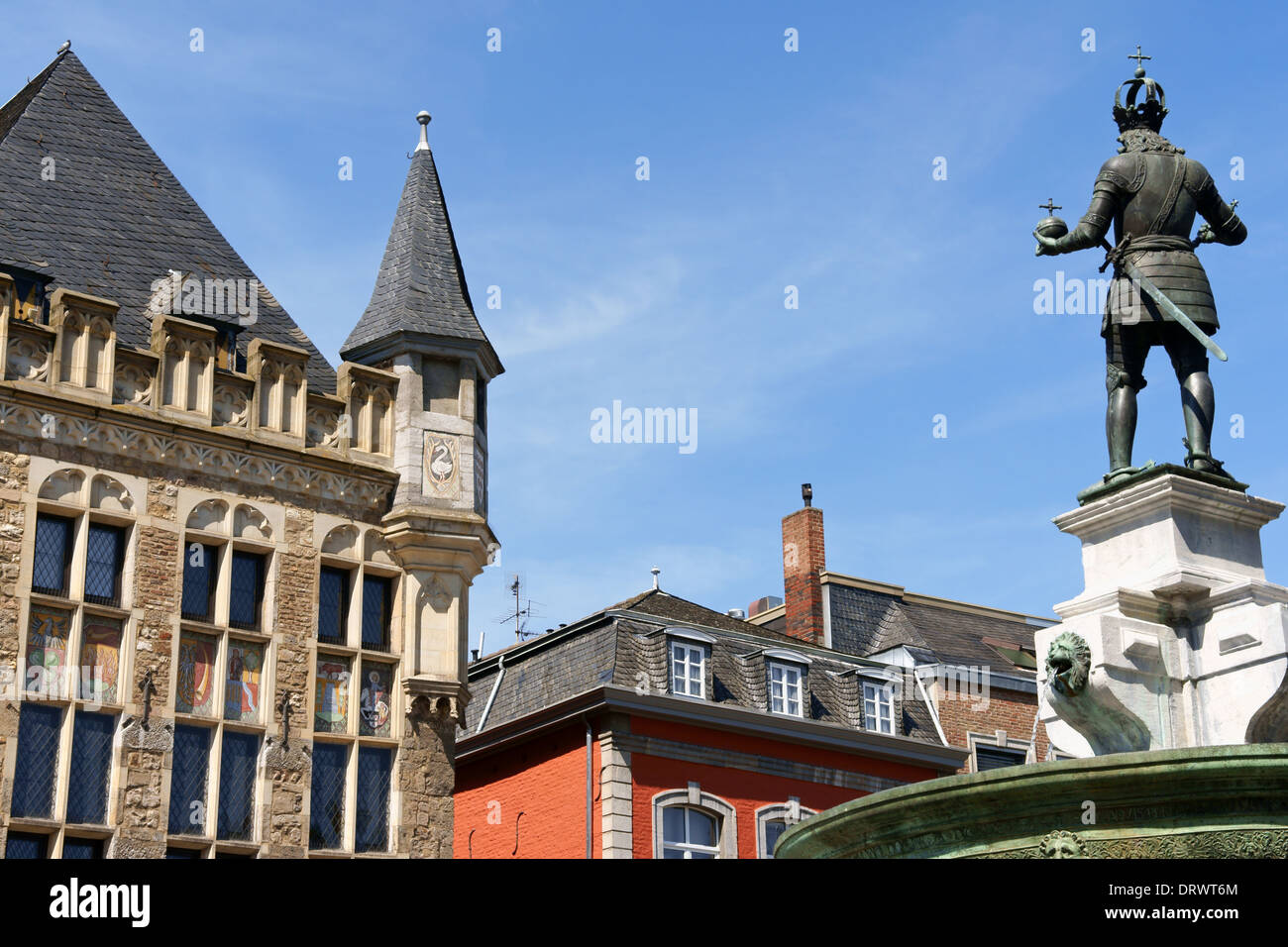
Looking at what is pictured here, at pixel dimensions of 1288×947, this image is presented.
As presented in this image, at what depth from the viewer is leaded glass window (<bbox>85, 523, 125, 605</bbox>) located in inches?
829

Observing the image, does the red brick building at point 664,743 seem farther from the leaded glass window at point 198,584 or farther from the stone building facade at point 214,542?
the leaded glass window at point 198,584

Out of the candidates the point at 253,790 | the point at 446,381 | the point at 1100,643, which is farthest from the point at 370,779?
the point at 1100,643

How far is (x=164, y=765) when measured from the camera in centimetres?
2072

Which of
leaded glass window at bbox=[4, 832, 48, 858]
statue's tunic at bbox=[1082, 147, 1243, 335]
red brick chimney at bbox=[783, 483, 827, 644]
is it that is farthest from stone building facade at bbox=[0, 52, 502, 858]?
red brick chimney at bbox=[783, 483, 827, 644]

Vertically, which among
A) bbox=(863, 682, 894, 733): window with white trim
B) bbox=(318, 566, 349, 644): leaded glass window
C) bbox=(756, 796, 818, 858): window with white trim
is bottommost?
bbox=(756, 796, 818, 858): window with white trim

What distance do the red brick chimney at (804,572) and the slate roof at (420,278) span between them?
60.8 feet

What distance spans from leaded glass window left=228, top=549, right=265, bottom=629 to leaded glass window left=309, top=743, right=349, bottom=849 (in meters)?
1.71

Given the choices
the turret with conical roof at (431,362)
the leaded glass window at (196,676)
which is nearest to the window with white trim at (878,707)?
the turret with conical roof at (431,362)

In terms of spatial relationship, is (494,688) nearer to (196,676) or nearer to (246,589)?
(246,589)

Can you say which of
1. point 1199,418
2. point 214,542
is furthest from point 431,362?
point 1199,418

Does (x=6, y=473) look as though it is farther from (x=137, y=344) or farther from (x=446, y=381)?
(x=446, y=381)

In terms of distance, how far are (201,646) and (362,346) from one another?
5.04m

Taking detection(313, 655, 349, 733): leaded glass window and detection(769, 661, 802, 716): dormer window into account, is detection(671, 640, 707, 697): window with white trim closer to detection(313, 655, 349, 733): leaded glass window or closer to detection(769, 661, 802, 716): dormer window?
detection(769, 661, 802, 716): dormer window
